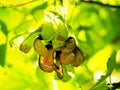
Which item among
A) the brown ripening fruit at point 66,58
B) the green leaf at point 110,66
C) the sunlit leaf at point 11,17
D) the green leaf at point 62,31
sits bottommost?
the green leaf at point 110,66

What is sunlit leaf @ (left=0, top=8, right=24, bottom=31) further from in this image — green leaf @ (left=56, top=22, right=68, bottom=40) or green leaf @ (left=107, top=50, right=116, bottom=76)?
green leaf @ (left=107, top=50, right=116, bottom=76)

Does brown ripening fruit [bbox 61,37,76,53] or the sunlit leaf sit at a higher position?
the sunlit leaf

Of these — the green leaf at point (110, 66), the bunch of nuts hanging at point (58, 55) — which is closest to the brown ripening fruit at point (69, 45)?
the bunch of nuts hanging at point (58, 55)

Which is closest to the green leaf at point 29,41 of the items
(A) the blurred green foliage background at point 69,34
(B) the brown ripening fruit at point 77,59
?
(A) the blurred green foliage background at point 69,34

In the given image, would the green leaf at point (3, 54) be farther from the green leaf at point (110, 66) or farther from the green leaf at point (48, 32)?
the green leaf at point (110, 66)

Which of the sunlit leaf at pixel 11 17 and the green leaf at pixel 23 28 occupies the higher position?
the sunlit leaf at pixel 11 17

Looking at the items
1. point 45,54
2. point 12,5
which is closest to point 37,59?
point 45,54

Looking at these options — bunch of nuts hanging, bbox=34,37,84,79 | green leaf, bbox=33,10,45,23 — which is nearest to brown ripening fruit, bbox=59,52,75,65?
bunch of nuts hanging, bbox=34,37,84,79

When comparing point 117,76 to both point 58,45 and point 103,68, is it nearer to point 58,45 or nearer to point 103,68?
point 103,68

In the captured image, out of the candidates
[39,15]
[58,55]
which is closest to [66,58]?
[58,55]
